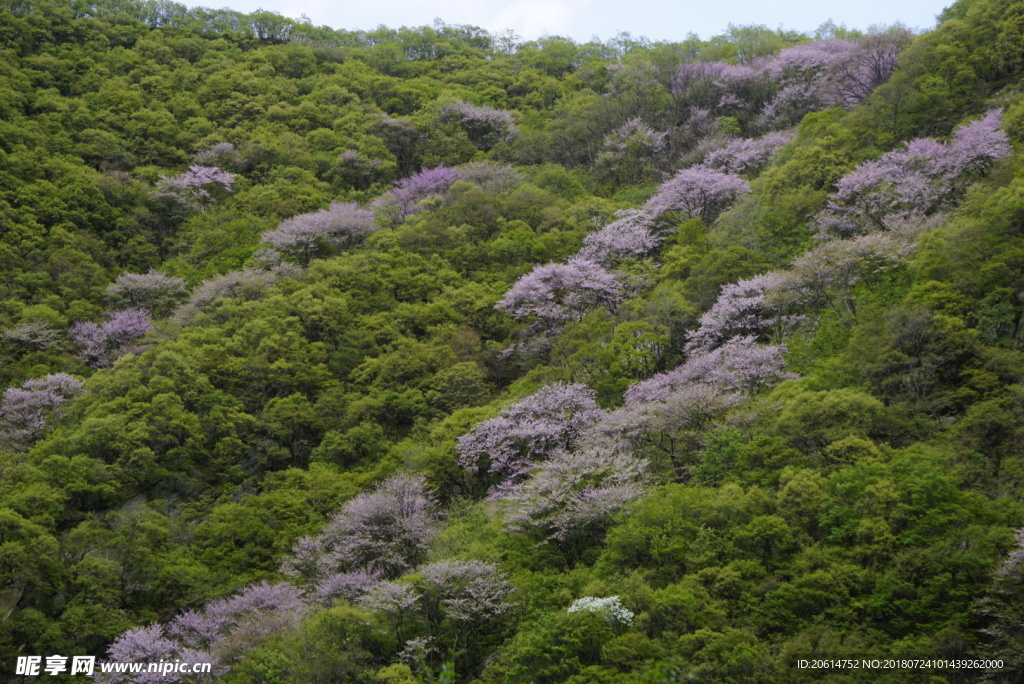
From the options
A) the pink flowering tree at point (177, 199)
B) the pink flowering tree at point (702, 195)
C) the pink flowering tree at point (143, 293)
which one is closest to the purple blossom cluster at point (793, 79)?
the pink flowering tree at point (702, 195)

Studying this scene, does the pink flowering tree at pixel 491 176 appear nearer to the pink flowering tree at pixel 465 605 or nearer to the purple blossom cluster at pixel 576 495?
the purple blossom cluster at pixel 576 495

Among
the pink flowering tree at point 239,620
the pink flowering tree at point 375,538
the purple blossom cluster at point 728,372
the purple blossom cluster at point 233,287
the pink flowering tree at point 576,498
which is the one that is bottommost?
the pink flowering tree at point 239,620

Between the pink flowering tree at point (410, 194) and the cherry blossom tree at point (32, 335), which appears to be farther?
the pink flowering tree at point (410, 194)

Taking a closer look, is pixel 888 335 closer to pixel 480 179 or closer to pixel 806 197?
pixel 806 197

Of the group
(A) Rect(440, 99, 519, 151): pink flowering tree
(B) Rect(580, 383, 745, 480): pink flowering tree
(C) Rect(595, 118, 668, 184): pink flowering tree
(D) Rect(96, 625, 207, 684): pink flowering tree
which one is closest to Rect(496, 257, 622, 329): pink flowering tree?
(B) Rect(580, 383, 745, 480): pink flowering tree

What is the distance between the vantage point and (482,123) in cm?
6316

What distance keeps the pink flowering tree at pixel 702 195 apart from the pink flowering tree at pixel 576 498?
21887mm

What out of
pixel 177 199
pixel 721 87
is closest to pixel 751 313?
pixel 721 87

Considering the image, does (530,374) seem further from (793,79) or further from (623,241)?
(793,79)

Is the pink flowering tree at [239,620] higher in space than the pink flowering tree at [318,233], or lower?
lower

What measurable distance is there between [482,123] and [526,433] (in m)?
40.2

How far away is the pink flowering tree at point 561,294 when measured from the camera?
38406mm

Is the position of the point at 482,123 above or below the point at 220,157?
above

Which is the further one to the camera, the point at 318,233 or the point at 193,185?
the point at 193,185
